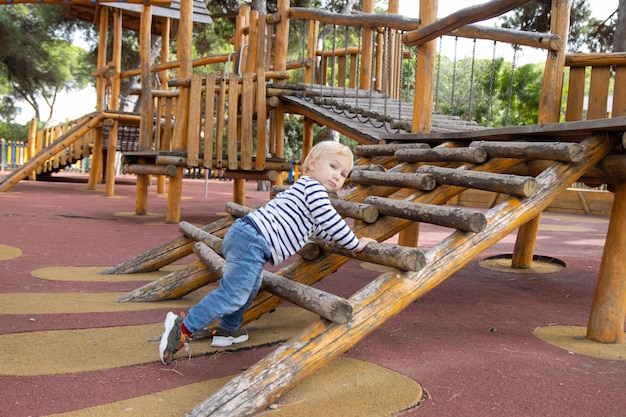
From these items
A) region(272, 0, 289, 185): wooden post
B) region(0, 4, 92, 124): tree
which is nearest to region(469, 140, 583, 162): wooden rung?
region(272, 0, 289, 185): wooden post

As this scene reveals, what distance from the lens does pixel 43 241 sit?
20.8 ft

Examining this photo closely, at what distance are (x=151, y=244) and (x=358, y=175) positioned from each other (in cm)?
304

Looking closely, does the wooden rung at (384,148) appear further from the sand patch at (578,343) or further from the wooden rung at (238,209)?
the sand patch at (578,343)

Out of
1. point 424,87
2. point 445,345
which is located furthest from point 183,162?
point 445,345

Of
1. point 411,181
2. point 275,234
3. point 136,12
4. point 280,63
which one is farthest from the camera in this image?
point 136,12

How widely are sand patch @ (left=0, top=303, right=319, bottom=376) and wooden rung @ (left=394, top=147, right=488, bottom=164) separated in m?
1.54

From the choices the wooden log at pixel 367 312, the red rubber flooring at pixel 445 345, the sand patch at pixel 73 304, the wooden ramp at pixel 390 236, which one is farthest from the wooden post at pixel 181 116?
the wooden log at pixel 367 312

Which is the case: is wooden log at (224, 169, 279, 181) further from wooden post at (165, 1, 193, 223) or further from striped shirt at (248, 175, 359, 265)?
striped shirt at (248, 175, 359, 265)

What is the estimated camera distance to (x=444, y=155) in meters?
4.11

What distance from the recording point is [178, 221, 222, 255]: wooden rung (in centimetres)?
398

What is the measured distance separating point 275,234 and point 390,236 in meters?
0.99

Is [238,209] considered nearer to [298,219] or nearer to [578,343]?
[298,219]

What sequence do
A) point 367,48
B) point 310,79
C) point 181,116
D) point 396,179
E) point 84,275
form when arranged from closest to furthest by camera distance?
point 396,179
point 84,275
point 181,116
point 367,48
point 310,79

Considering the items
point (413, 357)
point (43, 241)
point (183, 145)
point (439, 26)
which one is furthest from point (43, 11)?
point (413, 357)
